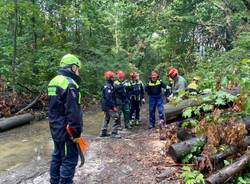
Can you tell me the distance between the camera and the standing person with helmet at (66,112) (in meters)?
5.58

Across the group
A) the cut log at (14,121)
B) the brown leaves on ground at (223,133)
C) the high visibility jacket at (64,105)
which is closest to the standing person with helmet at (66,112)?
the high visibility jacket at (64,105)

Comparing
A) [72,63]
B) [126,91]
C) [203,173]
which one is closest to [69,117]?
[72,63]

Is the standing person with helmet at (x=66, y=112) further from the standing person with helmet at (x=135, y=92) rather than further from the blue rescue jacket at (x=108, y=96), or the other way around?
the standing person with helmet at (x=135, y=92)

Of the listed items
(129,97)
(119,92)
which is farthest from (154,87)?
(119,92)

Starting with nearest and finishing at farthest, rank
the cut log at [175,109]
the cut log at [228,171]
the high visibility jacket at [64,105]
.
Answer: the high visibility jacket at [64,105] → the cut log at [228,171] → the cut log at [175,109]

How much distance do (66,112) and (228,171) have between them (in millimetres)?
3171

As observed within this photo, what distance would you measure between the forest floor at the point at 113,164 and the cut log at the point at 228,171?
2.26 ft

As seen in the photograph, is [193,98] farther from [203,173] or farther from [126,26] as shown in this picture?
[126,26]

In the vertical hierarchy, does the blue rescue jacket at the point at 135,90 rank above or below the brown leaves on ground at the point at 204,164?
above

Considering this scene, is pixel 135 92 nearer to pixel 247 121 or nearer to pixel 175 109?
pixel 175 109

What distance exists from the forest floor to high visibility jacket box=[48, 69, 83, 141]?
1.59 m

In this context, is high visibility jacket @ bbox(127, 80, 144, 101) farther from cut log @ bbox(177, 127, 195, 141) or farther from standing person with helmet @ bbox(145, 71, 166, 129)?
cut log @ bbox(177, 127, 195, 141)

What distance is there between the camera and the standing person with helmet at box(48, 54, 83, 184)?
558 centimetres

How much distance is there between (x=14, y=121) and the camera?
1263 centimetres
